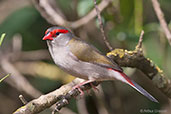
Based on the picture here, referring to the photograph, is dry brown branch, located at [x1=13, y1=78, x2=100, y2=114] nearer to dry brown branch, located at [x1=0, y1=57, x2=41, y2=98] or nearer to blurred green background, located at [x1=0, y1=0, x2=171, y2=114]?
blurred green background, located at [x1=0, y1=0, x2=171, y2=114]

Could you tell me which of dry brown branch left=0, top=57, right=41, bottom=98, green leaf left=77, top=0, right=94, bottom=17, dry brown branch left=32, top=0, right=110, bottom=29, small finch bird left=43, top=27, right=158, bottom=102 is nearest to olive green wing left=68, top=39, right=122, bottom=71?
small finch bird left=43, top=27, right=158, bottom=102

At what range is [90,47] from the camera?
349 centimetres

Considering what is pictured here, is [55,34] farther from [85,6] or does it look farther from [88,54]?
[85,6]

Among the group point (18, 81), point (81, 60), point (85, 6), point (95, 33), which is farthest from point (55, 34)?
point (95, 33)

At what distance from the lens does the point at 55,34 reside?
3.49 metres

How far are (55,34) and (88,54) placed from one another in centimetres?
46

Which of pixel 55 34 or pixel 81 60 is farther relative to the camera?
pixel 55 34

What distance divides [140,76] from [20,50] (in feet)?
7.30

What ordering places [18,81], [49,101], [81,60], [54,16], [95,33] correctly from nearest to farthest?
[49,101] → [81,60] → [54,16] → [18,81] → [95,33]

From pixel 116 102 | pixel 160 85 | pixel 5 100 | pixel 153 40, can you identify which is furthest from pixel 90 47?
pixel 5 100

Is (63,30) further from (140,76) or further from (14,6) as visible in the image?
(14,6)

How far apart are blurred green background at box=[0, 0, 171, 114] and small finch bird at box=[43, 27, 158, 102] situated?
0.83 meters

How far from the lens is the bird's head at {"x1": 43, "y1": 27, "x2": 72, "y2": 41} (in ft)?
11.2

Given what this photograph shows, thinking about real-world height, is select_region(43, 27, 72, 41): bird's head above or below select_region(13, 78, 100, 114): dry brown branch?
above
